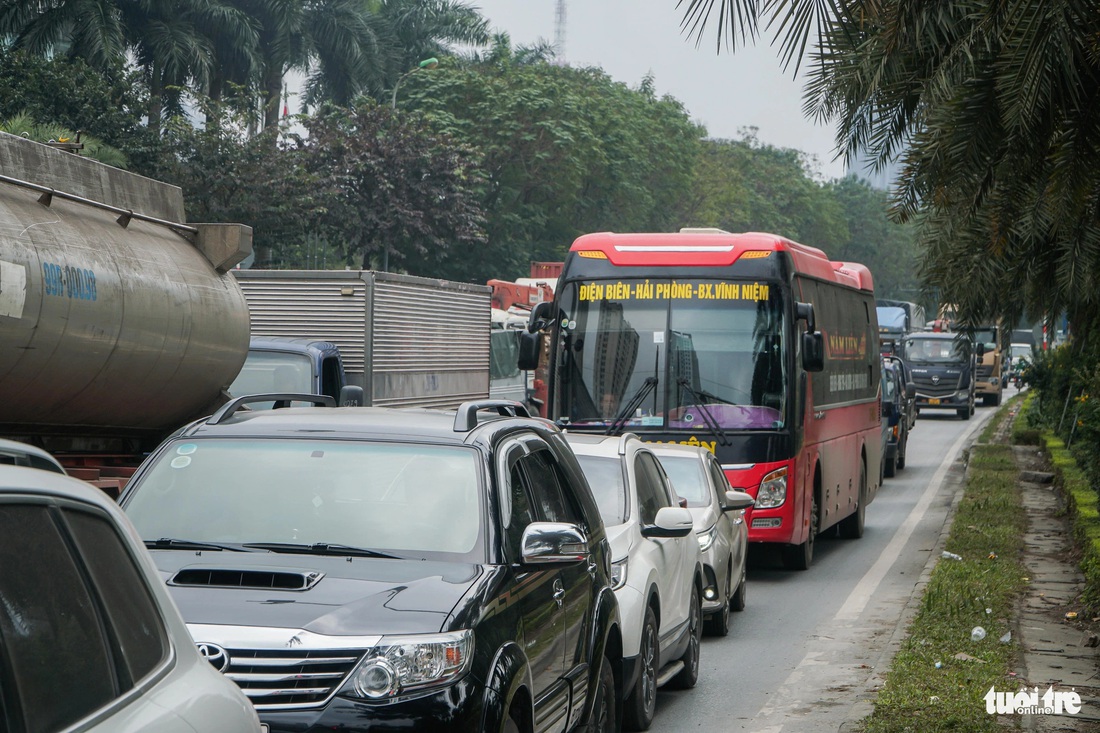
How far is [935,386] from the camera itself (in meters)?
47.4

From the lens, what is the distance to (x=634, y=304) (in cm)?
1409

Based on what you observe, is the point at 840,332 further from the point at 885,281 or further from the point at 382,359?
the point at 885,281

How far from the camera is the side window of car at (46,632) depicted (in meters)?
2.35

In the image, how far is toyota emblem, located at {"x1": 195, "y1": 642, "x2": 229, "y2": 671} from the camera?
4359 mm

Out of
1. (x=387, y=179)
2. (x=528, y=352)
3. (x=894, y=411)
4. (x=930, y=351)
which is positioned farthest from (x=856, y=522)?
(x=930, y=351)

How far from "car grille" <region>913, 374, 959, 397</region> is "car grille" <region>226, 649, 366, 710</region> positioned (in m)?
44.6

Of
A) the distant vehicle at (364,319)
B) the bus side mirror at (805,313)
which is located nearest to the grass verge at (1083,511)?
the bus side mirror at (805,313)

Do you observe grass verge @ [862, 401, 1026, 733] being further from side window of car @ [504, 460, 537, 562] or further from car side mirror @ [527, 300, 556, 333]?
car side mirror @ [527, 300, 556, 333]

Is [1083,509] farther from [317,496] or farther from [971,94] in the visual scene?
[317,496]

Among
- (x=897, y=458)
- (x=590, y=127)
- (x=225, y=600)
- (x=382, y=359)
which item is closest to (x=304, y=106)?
(x=590, y=127)

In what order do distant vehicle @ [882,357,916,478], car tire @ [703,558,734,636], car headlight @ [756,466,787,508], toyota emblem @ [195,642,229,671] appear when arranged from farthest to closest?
distant vehicle @ [882,357,916,478] < car headlight @ [756,466,787,508] < car tire @ [703,558,734,636] < toyota emblem @ [195,642,229,671]

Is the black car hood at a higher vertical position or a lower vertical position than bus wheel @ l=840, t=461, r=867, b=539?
higher

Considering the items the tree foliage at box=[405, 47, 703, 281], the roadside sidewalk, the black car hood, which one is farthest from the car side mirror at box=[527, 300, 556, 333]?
the tree foliage at box=[405, 47, 703, 281]

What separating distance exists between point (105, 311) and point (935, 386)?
41586 mm
